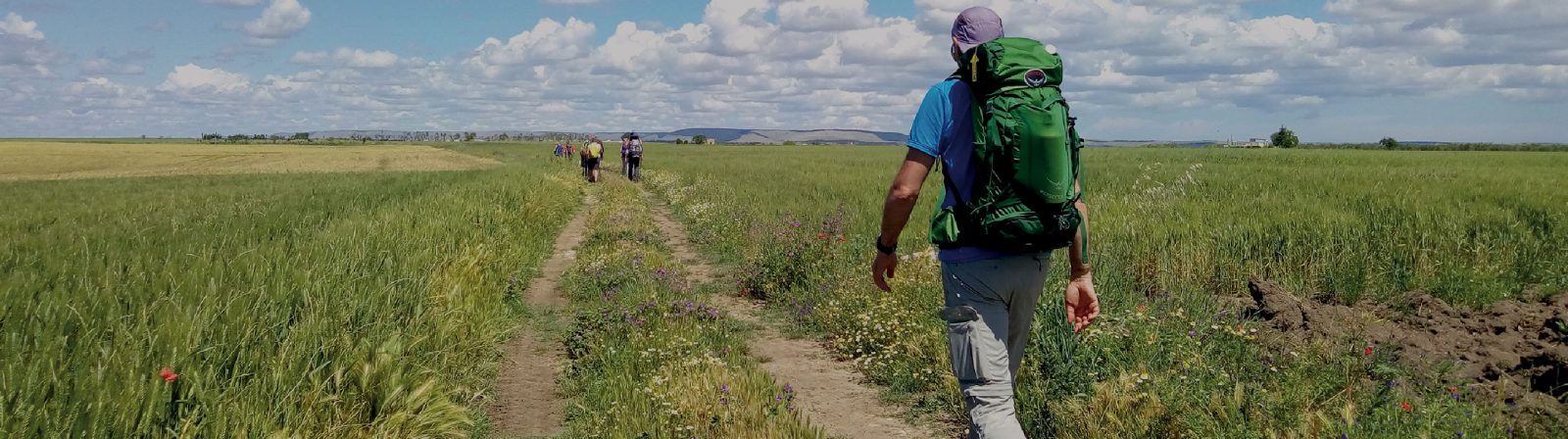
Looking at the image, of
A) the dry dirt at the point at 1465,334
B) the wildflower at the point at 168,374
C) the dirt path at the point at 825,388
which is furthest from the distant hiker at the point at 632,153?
the wildflower at the point at 168,374

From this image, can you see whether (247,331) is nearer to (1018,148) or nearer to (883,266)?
(883,266)

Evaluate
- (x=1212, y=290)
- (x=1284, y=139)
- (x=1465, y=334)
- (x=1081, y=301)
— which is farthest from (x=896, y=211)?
(x=1284, y=139)

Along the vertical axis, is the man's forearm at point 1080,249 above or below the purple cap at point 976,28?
below

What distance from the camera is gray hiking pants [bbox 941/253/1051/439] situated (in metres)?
3.10

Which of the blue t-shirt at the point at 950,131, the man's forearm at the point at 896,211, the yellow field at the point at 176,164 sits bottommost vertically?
the yellow field at the point at 176,164

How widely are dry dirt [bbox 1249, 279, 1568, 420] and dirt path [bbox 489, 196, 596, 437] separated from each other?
173 inches

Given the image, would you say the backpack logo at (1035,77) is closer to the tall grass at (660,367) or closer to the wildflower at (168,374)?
the tall grass at (660,367)

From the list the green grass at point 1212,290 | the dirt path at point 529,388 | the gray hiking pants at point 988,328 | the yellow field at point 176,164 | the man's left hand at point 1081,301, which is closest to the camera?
the gray hiking pants at point 988,328

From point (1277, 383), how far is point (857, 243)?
5.24 metres

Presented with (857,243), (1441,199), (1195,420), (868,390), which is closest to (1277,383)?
(1195,420)

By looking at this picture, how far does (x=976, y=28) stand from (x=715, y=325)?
164 inches

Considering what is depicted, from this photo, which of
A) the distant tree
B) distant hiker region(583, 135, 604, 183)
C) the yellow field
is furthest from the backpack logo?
the distant tree

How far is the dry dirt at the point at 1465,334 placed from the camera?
4.86 meters

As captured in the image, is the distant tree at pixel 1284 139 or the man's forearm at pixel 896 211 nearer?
the man's forearm at pixel 896 211
